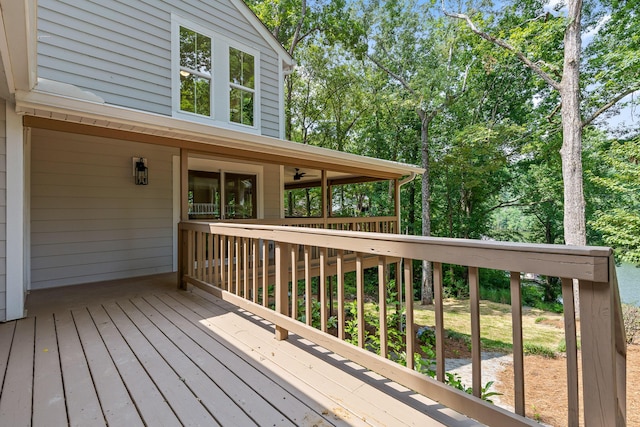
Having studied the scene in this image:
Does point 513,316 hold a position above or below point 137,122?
below

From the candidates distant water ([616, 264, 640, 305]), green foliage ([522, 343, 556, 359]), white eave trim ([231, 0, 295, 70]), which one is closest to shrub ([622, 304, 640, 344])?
green foliage ([522, 343, 556, 359])

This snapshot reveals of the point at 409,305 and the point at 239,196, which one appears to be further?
the point at 239,196

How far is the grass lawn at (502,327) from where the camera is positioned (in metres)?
7.47

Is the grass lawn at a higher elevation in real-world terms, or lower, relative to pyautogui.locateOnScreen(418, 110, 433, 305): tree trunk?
lower

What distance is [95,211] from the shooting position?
493 cm

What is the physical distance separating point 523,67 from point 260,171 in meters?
13.5

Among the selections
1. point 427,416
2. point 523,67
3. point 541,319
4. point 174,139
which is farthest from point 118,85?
point 523,67

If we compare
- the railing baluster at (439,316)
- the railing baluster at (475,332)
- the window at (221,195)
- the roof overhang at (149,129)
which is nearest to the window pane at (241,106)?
the window at (221,195)

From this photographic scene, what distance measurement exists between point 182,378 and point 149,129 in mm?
2922

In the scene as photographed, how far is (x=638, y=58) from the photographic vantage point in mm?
8977

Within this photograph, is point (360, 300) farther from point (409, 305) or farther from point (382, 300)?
point (409, 305)

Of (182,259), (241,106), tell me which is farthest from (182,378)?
(241,106)

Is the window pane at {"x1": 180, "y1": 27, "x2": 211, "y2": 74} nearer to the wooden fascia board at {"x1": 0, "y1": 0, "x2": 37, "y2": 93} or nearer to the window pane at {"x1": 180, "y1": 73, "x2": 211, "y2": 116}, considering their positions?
the window pane at {"x1": 180, "y1": 73, "x2": 211, "y2": 116}

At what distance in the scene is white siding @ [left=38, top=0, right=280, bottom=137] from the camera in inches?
186
